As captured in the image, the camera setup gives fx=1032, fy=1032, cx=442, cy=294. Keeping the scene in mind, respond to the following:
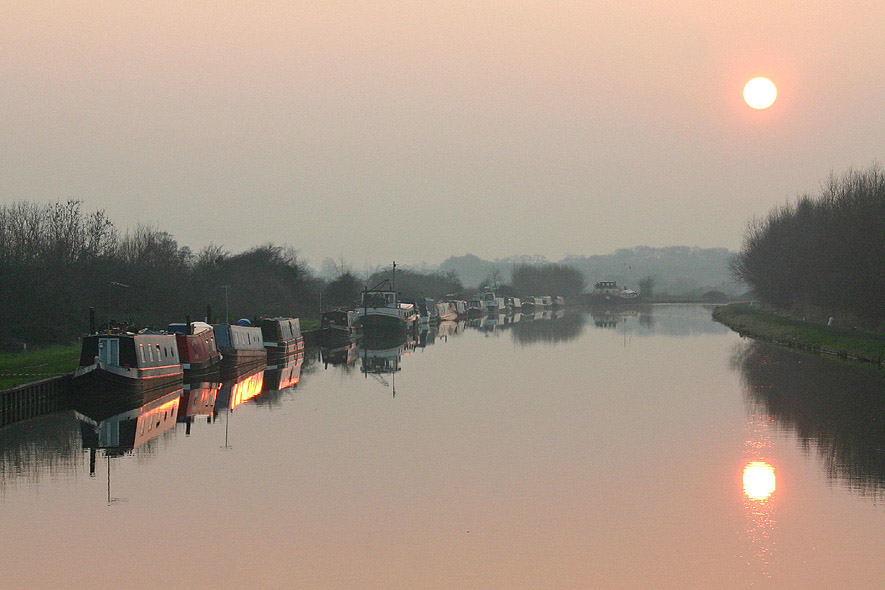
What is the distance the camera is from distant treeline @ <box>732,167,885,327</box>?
56.2m

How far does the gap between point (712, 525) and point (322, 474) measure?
31.0 ft

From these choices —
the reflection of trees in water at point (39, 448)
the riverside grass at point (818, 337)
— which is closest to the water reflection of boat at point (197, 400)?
the reflection of trees in water at point (39, 448)

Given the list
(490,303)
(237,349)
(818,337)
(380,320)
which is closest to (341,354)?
(237,349)

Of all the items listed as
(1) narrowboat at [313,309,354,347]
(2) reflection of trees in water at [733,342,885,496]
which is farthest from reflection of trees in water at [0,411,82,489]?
(1) narrowboat at [313,309,354,347]

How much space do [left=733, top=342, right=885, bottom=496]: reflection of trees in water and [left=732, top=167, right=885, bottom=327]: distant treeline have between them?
485 centimetres

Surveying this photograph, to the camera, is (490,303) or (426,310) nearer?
(426,310)

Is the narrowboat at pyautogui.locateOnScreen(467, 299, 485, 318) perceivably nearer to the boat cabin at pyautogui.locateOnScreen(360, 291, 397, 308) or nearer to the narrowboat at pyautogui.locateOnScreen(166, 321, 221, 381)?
the boat cabin at pyautogui.locateOnScreen(360, 291, 397, 308)

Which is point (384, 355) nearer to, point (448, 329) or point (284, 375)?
point (284, 375)

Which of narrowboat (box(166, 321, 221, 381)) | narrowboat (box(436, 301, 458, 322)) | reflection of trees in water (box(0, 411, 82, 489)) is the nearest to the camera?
reflection of trees in water (box(0, 411, 82, 489))

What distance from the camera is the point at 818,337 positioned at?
6275 cm

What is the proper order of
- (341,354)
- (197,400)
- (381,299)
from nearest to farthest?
(197,400)
(341,354)
(381,299)

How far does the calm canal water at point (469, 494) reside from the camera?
54.3 feet

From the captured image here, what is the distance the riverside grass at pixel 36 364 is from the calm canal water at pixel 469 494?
3040 mm

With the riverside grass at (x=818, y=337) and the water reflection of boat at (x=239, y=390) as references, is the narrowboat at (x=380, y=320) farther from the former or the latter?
the water reflection of boat at (x=239, y=390)
